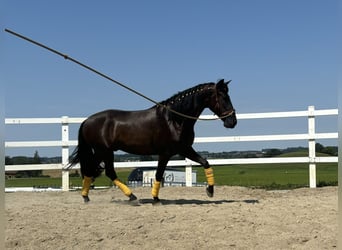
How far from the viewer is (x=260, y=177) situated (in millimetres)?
13047

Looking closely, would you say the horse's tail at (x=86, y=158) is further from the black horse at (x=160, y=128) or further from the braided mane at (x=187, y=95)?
the braided mane at (x=187, y=95)

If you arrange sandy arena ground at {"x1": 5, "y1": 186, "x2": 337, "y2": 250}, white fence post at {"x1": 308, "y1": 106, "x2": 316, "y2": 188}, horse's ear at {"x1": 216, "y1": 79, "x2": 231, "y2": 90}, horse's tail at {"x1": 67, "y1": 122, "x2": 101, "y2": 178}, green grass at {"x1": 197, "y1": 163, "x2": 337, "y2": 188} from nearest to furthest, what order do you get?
1. sandy arena ground at {"x1": 5, "y1": 186, "x2": 337, "y2": 250}
2. horse's ear at {"x1": 216, "y1": 79, "x2": 231, "y2": 90}
3. horse's tail at {"x1": 67, "y1": 122, "x2": 101, "y2": 178}
4. white fence post at {"x1": 308, "y1": 106, "x2": 316, "y2": 188}
5. green grass at {"x1": 197, "y1": 163, "x2": 337, "y2": 188}

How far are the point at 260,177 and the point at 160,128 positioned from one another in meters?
6.76

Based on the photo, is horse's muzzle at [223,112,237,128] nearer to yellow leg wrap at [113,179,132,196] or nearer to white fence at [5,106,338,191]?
yellow leg wrap at [113,179,132,196]

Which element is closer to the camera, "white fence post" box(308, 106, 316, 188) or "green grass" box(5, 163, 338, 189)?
"white fence post" box(308, 106, 316, 188)

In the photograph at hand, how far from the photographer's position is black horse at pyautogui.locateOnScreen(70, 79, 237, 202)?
277 inches

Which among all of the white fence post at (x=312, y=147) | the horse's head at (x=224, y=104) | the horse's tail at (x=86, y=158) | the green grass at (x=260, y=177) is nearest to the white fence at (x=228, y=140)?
the white fence post at (x=312, y=147)

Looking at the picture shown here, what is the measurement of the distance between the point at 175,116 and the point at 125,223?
7.32ft

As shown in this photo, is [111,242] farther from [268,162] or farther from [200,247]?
[268,162]

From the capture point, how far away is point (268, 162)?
11328mm

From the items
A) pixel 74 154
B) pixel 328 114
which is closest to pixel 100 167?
pixel 74 154

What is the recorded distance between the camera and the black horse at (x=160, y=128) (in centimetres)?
704

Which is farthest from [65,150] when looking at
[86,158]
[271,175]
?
[271,175]

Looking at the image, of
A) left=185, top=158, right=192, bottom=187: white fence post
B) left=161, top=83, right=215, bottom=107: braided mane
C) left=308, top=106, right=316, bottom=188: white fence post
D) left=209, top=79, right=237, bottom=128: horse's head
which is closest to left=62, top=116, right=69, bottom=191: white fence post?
left=185, top=158, right=192, bottom=187: white fence post
